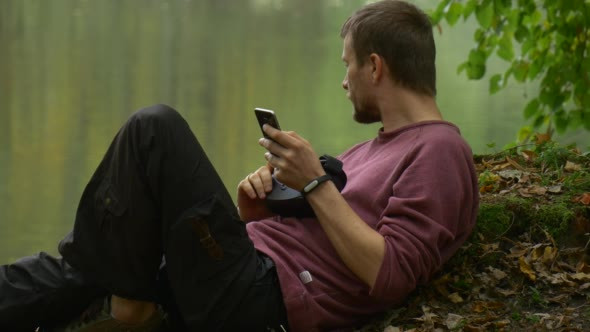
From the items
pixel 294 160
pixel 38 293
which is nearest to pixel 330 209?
pixel 294 160

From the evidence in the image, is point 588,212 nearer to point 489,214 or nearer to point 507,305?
point 489,214

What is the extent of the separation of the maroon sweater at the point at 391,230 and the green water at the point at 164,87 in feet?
26.6

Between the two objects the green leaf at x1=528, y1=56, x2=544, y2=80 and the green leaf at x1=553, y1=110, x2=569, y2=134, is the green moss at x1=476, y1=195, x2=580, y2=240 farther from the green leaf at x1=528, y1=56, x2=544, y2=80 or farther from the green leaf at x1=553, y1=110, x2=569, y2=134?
the green leaf at x1=528, y1=56, x2=544, y2=80

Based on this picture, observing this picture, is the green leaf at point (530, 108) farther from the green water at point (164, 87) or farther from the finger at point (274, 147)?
the green water at point (164, 87)

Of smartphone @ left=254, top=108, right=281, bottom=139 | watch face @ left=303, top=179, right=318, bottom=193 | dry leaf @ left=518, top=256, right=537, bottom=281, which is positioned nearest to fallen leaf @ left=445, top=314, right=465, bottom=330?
dry leaf @ left=518, top=256, right=537, bottom=281

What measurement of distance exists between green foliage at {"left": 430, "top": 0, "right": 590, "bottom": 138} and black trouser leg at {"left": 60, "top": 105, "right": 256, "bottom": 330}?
3.38m

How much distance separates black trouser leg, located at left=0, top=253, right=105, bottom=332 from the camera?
9.92 ft

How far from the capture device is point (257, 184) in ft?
11.1

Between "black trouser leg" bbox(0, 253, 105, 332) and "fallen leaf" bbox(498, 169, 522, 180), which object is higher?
"black trouser leg" bbox(0, 253, 105, 332)

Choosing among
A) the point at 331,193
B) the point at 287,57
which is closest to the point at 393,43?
the point at 331,193

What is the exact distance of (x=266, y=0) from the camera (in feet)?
112

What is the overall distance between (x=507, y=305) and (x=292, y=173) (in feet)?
3.40

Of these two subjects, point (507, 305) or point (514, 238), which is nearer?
point (507, 305)

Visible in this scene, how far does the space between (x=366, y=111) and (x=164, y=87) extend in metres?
17.4
